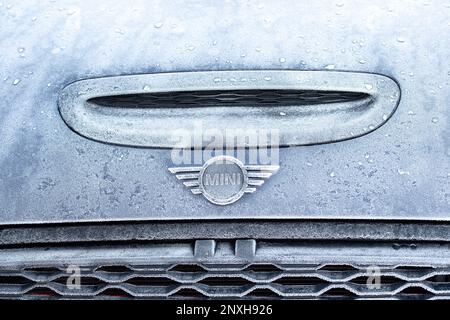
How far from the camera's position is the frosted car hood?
1.72 meters

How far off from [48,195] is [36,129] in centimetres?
22

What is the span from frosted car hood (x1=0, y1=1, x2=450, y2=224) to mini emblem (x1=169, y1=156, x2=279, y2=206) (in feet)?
0.07

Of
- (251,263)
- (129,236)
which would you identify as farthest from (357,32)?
(129,236)

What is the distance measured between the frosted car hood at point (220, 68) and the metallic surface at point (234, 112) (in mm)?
31

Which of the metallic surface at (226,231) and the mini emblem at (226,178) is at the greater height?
the mini emblem at (226,178)

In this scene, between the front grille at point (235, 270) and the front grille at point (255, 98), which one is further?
the front grille at point (255, 98)

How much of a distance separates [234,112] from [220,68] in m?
0.17

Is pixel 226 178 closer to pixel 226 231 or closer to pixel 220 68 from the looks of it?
pixel 226 231

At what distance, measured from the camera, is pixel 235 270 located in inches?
68.7

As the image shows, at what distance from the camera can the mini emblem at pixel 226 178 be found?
68.2 inches

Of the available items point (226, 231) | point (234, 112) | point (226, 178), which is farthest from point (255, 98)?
point (226, 231)

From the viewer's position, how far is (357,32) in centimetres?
200

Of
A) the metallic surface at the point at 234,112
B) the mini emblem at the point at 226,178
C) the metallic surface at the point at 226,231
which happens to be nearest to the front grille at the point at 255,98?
the metallic surface at the point at 234,112

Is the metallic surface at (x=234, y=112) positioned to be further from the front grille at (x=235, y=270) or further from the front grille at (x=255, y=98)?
the front grille at (x=235, y=270)
